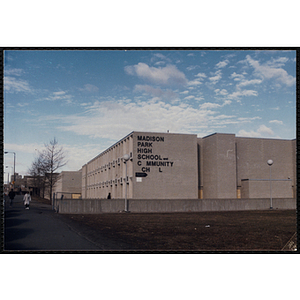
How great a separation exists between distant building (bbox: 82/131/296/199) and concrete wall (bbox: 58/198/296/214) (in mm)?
7825

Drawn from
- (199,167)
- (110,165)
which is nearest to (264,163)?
(199,167)

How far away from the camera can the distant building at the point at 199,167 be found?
3831cm

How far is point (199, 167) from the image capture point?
4378 cm

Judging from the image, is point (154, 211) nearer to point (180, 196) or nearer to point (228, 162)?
point (180, 196)

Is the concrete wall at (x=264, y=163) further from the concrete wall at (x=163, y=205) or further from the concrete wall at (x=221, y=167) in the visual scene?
the concrete wall at (x=163, y=205)

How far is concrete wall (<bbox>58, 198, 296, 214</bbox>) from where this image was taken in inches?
1054

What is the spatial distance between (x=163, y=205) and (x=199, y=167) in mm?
15335

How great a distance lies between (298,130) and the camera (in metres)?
8.10

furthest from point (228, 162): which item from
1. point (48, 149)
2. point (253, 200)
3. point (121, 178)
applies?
point (48, 149)

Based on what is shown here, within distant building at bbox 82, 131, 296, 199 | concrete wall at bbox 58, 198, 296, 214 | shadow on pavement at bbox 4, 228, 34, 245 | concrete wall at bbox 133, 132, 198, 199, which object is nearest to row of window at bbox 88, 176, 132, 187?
distant building at bbox 82, 131, 296, 199

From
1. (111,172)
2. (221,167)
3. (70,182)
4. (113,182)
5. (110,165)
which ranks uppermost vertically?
(110,165)

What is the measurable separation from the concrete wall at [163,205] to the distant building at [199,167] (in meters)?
7.83

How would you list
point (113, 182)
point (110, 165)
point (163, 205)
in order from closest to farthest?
1. point (163, 205)
2. point (113, 182)
3. point (110, 165)

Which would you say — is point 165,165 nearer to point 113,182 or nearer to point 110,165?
point 113,182
